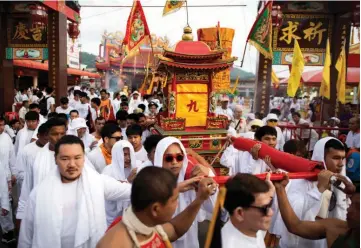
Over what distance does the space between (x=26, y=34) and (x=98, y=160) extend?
11.0 meters

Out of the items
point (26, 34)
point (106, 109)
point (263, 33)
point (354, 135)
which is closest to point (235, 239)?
point (354, 135)

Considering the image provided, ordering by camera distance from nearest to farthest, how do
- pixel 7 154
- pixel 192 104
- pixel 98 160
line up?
pixel 98 160 < pixel 7 154 < pixel 192 104

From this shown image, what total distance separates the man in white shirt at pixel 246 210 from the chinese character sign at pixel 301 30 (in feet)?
32.8

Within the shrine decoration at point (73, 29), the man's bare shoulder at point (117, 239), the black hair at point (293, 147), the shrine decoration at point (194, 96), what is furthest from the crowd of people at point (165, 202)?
the shrine decoration at point (73, 29)

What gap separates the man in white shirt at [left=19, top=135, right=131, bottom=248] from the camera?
2.22m

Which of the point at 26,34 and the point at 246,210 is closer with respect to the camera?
the point at 246,210

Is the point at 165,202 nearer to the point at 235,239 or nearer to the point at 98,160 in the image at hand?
the point at 235,239

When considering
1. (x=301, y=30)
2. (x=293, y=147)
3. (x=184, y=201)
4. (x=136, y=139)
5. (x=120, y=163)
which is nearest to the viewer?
(x=184, y=201)

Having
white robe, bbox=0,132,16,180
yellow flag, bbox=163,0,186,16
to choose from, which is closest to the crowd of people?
white robe, bbox=0,132,16,180

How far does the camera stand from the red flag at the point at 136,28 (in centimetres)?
895

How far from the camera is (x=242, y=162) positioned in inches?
165

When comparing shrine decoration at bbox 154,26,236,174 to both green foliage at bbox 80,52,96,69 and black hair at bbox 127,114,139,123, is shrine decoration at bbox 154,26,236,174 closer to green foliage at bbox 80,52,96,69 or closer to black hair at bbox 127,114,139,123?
black hair at bbox 127,114,139,123

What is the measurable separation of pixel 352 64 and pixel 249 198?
1428cm

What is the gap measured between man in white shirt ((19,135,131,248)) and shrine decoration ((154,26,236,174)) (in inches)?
198
